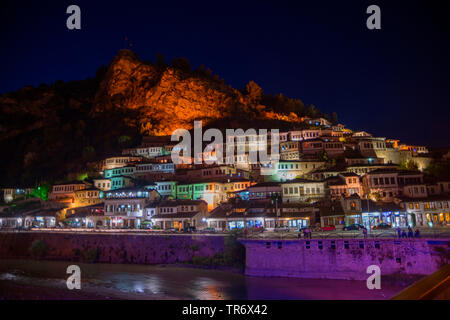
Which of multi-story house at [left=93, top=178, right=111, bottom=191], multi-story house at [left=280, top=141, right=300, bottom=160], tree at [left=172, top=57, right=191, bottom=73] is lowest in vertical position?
multi-story house at [left=93, top=178, right=111, bottom=191]

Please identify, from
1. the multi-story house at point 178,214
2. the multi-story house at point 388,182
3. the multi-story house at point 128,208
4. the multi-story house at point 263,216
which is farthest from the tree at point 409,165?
the multi-story house at point 128,208

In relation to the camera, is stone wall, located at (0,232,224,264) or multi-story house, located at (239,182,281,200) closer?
stone wall, located at (0,232,224,264)

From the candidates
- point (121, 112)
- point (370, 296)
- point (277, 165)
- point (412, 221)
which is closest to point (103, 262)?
point (370, 296)

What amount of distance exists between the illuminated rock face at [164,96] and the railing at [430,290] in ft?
377

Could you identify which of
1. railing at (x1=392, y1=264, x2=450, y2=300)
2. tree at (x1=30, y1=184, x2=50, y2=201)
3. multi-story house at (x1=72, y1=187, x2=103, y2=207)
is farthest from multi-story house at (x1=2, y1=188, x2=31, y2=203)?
railing at (x1=392, y1=264, x2=450, y2=300)

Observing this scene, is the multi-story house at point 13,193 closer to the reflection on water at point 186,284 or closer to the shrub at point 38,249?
the shrub at point 38,249

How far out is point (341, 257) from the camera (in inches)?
1224

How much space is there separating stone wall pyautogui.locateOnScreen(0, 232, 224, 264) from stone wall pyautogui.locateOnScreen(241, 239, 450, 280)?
7755mm

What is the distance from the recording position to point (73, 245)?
5094cm

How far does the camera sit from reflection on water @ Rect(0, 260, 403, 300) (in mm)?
27939

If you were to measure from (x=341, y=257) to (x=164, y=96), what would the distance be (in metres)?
108

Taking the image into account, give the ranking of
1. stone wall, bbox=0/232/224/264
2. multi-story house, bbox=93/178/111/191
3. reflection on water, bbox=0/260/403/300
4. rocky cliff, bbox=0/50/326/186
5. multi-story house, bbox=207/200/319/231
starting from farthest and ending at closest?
1. rocky cliff, bbox=0/50/326/186
2. multi-story house, bbox=93/178/111/191
3. multi-story house, bbox=207/200/319/231
4. stone wall, bbox=0/232/224/264
5. reflection on water, bbox=0/260/403/300

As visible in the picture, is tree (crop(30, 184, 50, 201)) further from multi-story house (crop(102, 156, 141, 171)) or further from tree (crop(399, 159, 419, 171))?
tree (crop(399, 159, 419, 171))

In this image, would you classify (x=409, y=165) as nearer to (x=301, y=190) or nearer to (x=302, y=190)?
(x=302, y=190)
